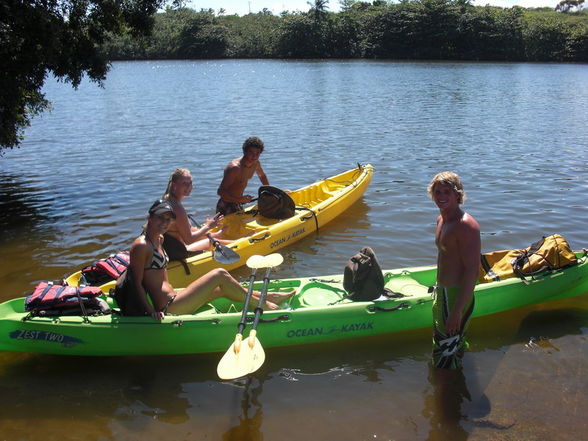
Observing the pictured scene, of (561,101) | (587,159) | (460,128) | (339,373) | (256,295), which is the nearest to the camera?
(339,373)

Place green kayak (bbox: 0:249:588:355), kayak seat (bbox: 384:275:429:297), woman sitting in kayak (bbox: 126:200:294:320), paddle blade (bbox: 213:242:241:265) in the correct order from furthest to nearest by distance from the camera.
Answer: paddle blade (bbox: 213:242:241:265), kayak seat (bbox: 384:275:429:297), green kayak (bbox: 0:249:588:355), woman sitting in kayak (bbox: 126:200:294:320)

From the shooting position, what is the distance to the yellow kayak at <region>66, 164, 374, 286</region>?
24.0ft

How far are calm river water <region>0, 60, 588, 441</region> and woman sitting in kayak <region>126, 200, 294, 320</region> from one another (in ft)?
2.17

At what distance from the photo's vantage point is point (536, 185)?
40.3ft

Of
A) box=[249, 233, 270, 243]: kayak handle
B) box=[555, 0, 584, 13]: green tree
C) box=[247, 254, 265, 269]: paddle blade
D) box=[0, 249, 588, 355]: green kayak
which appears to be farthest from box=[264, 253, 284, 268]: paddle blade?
box=[555, 0, 584, 13]: green tree

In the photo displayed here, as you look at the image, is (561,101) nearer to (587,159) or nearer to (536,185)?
(587,159)

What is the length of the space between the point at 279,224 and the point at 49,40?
5.13 m

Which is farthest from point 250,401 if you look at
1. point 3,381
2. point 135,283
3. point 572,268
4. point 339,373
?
point 572,268

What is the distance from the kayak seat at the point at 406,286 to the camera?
652 centimetres

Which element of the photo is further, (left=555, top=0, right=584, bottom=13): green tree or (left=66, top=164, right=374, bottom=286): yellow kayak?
(left=555, top=0, right=584, bottom=13): green tree

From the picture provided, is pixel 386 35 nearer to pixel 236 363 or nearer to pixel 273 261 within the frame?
pixel 273 261

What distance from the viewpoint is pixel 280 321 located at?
5703 millimetres

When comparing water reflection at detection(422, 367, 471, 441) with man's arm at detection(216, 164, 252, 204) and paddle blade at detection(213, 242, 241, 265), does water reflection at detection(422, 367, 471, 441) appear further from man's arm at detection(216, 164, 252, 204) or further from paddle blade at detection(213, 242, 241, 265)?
man's arm at detection(216, 164, 252, 204)

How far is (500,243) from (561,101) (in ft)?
63.5
